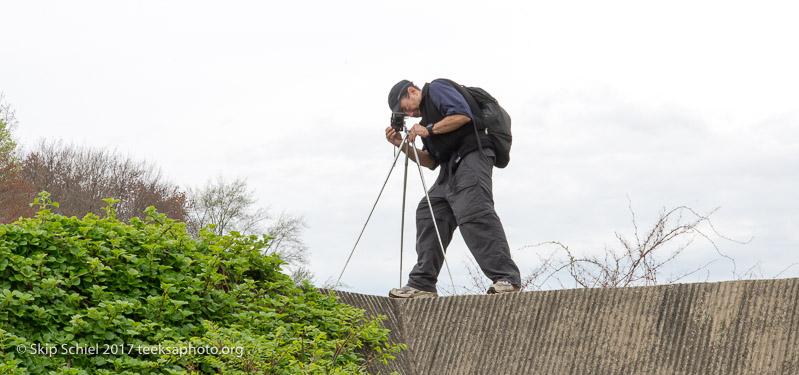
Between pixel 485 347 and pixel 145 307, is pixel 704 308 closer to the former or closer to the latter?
pixel 485 347

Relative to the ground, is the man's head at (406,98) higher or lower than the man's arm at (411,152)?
higher

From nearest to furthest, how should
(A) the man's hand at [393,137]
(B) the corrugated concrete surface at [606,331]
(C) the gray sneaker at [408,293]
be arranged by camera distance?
(B) the corrugated concrete surface at [606,331] → (C) the gray sneaker at [408,293] → (A) the man's hand at [393,137]

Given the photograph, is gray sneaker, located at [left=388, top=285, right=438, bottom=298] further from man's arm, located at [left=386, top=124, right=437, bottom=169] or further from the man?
man's arm, located at [left=386, top=124, right=437, bottom=169]

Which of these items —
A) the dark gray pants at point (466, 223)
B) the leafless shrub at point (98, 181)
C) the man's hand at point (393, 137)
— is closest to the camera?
the dark gray pants at point (466, 223)

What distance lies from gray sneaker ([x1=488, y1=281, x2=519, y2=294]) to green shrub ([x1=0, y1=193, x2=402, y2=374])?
750mm

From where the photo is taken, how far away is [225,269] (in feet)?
13.8

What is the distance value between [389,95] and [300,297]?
171cm

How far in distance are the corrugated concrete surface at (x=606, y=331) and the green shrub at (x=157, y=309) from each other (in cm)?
35

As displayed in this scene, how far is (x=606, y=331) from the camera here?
3965mm

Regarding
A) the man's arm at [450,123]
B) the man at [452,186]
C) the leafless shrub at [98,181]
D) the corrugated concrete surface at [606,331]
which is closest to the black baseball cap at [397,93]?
the man at [452,186]

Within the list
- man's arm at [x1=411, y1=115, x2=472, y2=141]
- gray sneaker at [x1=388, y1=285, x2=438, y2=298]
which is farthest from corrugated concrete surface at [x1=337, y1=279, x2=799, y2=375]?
man's arm at [x1=411, y1=115, x2=472, y2=141]

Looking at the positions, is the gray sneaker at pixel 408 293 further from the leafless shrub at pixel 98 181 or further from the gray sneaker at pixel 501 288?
the leafless shrub at pixel 98 181

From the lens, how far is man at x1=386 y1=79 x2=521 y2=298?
4.77 m

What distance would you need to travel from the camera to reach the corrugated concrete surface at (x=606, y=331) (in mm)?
3594
